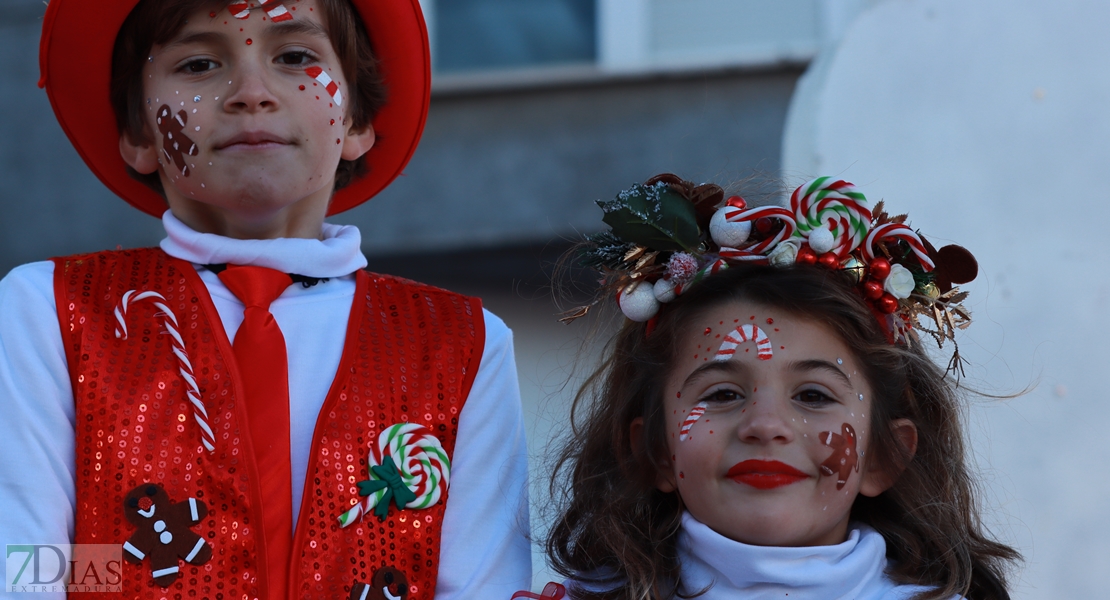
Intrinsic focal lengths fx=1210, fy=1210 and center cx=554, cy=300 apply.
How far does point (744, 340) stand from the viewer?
233 centimetres

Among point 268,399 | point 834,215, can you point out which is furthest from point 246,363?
point 834,215

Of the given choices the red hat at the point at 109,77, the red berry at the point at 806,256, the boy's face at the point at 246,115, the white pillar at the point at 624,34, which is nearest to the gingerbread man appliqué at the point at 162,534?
the boy's face at the point at 246,115

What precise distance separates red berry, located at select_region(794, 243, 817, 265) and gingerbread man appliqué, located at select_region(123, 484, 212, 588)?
48.8 inches

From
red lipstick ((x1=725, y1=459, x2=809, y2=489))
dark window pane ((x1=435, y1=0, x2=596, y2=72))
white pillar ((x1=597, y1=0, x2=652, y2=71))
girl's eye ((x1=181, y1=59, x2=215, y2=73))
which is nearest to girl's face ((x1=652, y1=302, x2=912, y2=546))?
red lipstick ((x1=725, y1=459, x2=809, y2=489))

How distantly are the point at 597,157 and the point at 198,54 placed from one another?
417cm

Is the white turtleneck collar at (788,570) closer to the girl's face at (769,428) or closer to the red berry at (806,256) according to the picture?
the girl's face at (769,428)

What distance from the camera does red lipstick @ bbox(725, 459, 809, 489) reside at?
221cm

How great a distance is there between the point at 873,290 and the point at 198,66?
1.40 m

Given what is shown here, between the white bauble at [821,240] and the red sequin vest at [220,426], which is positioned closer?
the red sequin vest at [220,426]

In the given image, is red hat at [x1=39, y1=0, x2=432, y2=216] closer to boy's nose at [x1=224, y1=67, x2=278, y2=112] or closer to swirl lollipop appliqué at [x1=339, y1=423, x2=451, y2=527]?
boy's nose at [x1=224, y1=67, x2=278, y2=112]

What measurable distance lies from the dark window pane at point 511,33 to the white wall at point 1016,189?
341 cm

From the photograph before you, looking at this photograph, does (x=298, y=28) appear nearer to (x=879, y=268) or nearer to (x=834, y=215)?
(x=834, y=215)

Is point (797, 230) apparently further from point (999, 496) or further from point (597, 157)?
point (597, 157)

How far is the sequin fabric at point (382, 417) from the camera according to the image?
217cm
